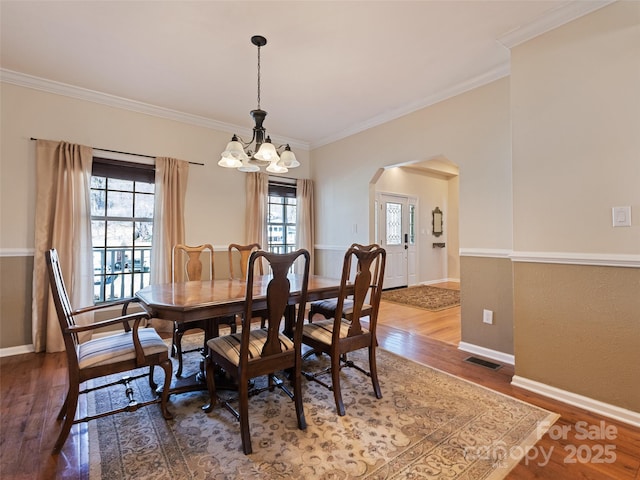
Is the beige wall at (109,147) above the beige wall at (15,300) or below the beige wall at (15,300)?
above

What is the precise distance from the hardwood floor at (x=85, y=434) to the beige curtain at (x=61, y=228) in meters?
0.36

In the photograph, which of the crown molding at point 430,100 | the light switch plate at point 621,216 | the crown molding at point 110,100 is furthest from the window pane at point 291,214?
the light switch plate at point 621,216

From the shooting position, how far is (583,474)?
4.84 ft

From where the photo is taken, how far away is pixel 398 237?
257 inches

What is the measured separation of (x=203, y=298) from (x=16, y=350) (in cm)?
260

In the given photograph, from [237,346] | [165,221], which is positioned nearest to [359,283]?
[237,346]

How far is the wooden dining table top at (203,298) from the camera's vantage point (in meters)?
1.75

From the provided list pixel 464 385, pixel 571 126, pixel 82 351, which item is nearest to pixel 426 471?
pixel 464 385

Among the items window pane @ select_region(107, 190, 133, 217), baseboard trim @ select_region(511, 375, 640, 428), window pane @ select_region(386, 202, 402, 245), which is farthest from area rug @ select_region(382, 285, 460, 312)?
window pane @ select_region(107, 190, 133, 217)

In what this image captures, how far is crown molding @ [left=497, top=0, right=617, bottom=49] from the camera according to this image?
80.0 inches

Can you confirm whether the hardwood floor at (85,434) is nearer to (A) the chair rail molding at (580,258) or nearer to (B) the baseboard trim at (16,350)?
(B) the baseboard trim at (16,350)

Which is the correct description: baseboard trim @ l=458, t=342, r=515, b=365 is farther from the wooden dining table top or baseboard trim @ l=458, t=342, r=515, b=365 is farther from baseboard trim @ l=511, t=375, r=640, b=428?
the wooden dining table top

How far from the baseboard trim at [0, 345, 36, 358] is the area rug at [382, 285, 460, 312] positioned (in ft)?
15.3

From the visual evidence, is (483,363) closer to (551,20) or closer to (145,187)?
(551,20)
